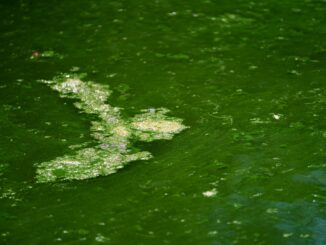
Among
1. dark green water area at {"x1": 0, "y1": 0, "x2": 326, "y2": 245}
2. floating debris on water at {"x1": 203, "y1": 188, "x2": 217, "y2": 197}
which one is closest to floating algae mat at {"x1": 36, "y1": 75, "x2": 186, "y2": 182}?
dark green water area at {"x1": 0, "y1": 0, "x2": 326, "y2": 245}

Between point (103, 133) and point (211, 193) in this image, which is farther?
point (103, 133)

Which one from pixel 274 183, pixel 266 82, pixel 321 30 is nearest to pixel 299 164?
pixel 274 183

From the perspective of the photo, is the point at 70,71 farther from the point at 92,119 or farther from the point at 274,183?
the point at 274,183

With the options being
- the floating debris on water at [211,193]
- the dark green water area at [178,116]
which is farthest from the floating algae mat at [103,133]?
the floating debris on water at [211,193]

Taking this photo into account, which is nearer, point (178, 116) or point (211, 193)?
point (211, 193)

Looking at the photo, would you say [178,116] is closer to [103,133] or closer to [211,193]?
[103,133]

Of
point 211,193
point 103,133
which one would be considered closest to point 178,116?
point 103,133
